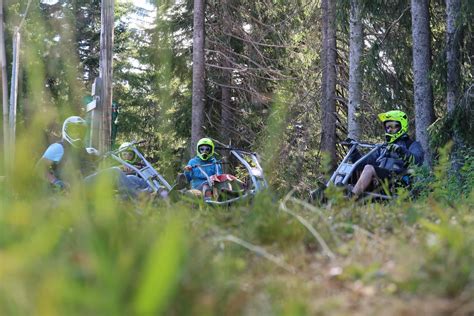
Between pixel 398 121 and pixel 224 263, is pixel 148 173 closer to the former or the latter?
pixel 398 121

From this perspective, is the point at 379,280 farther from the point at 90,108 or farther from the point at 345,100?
the point at 345,100

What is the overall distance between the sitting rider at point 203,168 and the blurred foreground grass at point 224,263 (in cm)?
730

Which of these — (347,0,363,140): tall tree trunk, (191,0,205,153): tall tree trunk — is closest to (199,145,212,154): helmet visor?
(347,0,363,140): tall tree trunk

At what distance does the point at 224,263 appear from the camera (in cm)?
214

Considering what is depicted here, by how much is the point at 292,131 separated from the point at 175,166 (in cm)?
444

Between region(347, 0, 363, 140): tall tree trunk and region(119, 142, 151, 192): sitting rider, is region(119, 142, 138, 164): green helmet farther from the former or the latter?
region(347, 0, 363, 140): tall tree trunk

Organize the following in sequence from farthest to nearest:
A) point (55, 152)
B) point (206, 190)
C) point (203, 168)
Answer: point (203, 168) → point (206, 190) → point (55, 152)

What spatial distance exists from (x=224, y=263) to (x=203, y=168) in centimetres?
919

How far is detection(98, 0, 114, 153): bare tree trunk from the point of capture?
12.8 meters

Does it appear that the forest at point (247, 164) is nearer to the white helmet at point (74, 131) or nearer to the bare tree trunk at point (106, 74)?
the bare tree trunk at point (106, 74)

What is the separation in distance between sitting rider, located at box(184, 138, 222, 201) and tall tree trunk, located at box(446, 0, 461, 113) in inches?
164

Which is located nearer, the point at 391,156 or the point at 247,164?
the point at 391,156

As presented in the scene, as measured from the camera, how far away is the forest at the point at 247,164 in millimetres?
1697

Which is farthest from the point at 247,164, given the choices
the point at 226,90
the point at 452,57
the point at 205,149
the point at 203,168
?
the point at 226,90
